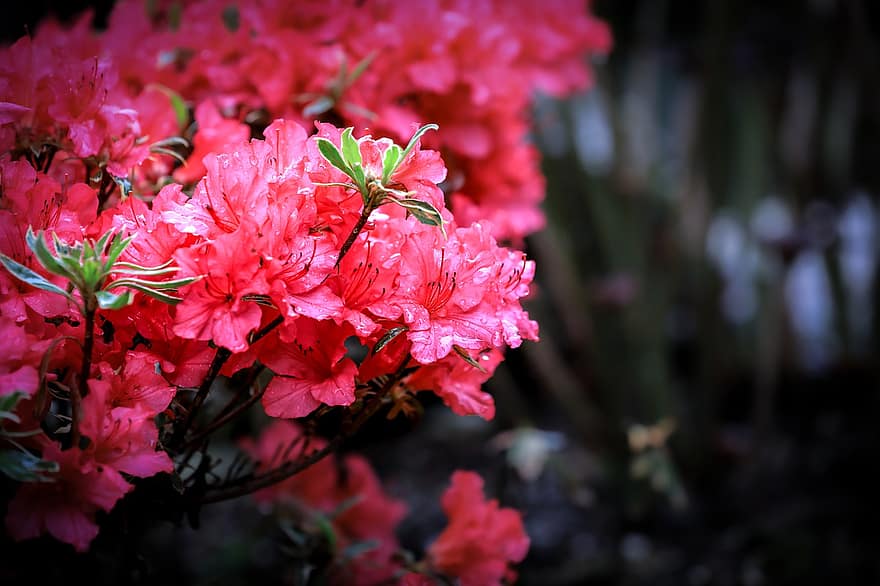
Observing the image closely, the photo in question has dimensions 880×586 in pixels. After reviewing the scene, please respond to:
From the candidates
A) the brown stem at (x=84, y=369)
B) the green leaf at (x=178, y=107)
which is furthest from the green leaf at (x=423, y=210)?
the green leaf at (x=178, y=107)

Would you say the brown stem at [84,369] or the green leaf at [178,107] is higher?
the green leaf at [178,107]

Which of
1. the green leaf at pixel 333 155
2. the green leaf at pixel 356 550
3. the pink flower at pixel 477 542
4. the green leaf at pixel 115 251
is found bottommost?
the green leaf at pixel 356 550

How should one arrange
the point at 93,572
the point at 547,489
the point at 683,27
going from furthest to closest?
the point at 683,27
the point at 547,489
the point at 93,572

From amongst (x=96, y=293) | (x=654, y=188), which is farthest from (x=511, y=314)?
(x=654, y=188)

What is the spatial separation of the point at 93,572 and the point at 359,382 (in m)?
0.41

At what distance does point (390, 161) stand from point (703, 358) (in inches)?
60.5

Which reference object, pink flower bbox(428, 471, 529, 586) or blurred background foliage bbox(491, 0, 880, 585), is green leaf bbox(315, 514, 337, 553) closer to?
pink flower bbox(428, 471, 529, 586)

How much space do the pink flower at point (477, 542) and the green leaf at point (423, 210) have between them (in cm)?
40

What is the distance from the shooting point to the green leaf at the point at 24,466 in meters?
0.52

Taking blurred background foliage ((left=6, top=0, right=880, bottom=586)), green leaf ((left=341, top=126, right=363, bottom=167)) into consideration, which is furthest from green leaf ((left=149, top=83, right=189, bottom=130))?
blurred background foliage ((left=6, top=0, right=880, bottom=586))

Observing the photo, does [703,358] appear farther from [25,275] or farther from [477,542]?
[25,275]

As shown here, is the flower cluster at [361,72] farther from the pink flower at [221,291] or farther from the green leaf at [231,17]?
the pink flower at [221,291]

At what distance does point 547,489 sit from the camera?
195cm

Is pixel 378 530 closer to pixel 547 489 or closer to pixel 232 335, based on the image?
pixel 232 335
